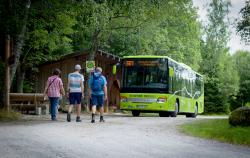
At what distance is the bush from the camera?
53.2 feet

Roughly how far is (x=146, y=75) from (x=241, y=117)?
11.0 m


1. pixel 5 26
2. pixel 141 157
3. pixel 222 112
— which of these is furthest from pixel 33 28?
pixel 222 112

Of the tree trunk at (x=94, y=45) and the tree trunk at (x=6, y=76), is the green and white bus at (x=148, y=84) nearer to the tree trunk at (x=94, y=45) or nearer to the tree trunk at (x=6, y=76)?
the tree trunk at (x=6, y=76)

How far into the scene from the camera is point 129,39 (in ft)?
140

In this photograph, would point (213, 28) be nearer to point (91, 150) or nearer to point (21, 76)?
point (21, 76)

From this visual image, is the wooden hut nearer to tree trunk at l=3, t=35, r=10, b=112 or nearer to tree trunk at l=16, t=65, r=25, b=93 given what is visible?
tree trunk at l=16, t=65, r=25, b=93

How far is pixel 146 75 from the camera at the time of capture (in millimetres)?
26984

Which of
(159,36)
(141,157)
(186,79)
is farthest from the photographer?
(159,36)

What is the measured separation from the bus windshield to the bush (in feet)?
34.3

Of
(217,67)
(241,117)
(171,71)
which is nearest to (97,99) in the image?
(241,117)

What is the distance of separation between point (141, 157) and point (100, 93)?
1000 cm

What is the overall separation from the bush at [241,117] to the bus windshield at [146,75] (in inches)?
411

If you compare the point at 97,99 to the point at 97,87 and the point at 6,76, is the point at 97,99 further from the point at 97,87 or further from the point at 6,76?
the point at 6,76

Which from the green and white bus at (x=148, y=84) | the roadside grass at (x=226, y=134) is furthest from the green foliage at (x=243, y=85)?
the roadside grass at (x=226, y=134)
